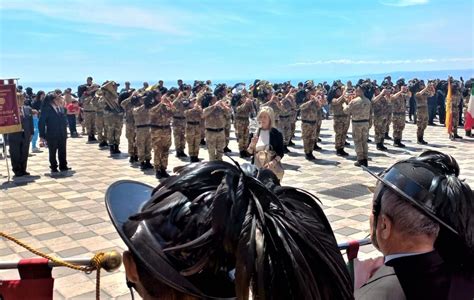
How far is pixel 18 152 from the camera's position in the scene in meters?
11.0

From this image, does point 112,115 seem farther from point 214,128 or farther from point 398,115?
point 398,115

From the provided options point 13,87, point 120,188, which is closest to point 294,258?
point 120,188

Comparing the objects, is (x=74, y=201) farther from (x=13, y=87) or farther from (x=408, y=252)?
(x=408, y=252)

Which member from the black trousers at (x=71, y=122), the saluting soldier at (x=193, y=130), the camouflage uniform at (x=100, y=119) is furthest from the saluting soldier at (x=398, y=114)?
the black trousers at (x=71, y=122)

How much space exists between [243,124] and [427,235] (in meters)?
11.8

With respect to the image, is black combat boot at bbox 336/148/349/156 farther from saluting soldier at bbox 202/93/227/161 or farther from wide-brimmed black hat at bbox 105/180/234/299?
wide-brimmed black hat at bbox 105/180/234/299

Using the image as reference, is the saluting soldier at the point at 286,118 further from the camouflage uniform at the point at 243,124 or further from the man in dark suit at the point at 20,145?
the man in dark suit at the point at 20,145

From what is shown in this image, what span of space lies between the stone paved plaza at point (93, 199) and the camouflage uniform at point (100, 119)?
1.57 feet

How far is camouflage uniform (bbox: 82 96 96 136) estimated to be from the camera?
16625mm

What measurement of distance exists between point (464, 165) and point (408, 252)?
36.6 ft

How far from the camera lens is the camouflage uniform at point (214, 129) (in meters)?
11.9

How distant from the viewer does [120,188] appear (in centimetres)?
149

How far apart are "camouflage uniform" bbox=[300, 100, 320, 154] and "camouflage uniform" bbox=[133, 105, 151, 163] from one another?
460 cm

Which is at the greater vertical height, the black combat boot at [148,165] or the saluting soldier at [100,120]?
the saluting soldier at [100,120]
